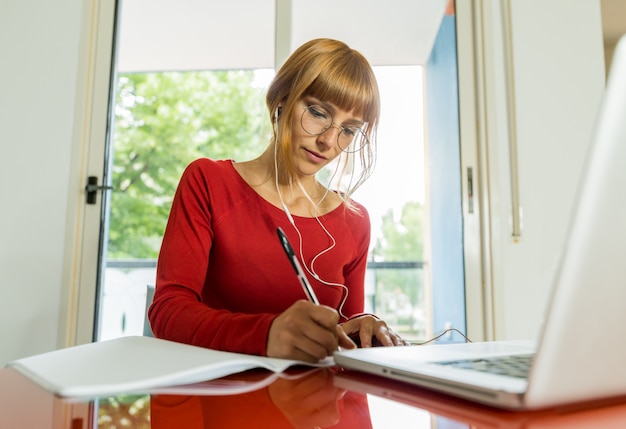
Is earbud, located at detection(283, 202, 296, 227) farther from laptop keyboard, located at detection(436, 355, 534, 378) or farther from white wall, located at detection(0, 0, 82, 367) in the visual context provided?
white wall, located at detection(0, 0, 82, 367)

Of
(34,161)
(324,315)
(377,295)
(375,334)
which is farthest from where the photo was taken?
(377,295)

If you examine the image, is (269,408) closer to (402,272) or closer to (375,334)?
(375,334)

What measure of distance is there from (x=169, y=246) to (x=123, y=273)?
1.64m

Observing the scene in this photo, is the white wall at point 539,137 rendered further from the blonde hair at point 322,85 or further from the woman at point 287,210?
the blonde hair at point 322,85

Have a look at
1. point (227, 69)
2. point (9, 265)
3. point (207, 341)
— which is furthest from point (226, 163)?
point (227, 69)

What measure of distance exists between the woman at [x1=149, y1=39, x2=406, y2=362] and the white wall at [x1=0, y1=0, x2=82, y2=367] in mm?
1037

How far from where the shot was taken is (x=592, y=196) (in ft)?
0.98

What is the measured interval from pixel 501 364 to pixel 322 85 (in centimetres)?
73

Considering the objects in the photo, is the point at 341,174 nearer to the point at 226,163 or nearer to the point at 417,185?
the point at 226,163

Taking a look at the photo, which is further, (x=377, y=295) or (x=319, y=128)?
(x=377, y=295)

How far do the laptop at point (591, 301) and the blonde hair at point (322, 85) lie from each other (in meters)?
0.79

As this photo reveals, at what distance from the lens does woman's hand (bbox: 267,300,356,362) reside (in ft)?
2.07

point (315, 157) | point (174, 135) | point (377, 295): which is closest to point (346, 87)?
point (315, 157)

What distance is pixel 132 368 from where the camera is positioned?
49cm
